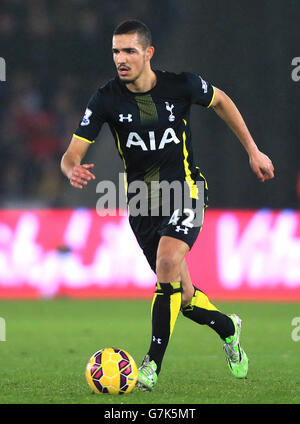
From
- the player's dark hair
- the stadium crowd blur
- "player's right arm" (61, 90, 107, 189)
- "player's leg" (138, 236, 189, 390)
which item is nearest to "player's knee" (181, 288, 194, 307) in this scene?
"player's leg" (138, 236, 189, 390)

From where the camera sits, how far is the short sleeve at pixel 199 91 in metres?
5.59

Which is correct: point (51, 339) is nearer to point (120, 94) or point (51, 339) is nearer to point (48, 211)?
point (120, 94)

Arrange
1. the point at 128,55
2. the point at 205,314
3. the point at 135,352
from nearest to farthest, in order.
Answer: the point at 128,55, the point at 205,314, the point at 135,352

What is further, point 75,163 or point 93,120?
point 93,120

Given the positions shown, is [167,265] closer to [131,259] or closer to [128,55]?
[128,55]

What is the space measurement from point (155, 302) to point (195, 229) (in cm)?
51

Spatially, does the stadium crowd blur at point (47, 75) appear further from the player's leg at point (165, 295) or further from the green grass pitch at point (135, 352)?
the player's leg at point (165, 295)

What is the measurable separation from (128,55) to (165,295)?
56.7 inches

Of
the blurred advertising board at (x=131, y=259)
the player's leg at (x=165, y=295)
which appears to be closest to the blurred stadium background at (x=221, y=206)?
the blurred advertising board at (x=131, y=259)

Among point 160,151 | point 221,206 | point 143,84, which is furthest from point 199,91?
point 221,206

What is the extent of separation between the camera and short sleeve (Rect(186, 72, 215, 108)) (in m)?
5.59

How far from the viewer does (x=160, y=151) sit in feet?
17.9

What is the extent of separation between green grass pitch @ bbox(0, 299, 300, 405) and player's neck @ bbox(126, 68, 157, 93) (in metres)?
1.80
